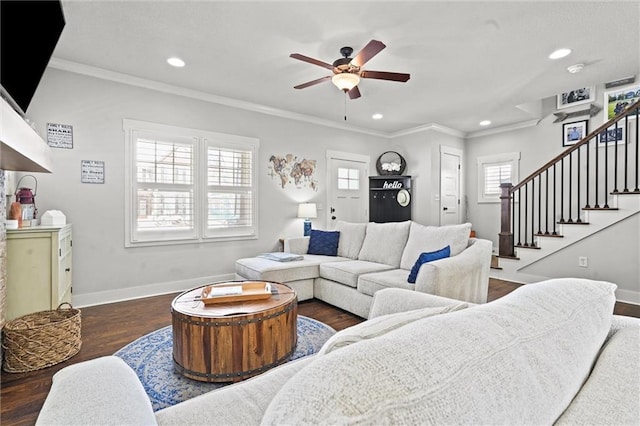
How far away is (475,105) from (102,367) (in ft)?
17.9

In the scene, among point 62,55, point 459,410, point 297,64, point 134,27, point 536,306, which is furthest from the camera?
point 297,64

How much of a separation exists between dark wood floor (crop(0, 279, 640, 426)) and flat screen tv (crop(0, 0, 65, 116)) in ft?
5.77

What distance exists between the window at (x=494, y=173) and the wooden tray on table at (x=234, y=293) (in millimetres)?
5506

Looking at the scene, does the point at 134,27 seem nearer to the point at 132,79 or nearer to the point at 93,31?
the point at 93,31

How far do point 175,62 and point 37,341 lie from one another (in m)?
2.83

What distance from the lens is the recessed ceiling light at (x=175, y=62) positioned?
3.36 m

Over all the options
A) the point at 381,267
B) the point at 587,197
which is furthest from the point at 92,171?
the point at 587,197

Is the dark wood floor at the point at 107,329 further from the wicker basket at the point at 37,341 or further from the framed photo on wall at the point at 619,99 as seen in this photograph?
the framed photo on wall at the point at 619,99

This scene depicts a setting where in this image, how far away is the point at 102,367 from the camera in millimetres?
827

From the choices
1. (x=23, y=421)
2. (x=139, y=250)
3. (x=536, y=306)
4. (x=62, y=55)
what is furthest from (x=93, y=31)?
(x=536, y=306)

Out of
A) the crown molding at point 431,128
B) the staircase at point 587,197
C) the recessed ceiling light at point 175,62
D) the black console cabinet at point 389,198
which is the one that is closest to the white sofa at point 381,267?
the staircase at point 587,197

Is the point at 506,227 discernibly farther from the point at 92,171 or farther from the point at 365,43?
the point at 92,171

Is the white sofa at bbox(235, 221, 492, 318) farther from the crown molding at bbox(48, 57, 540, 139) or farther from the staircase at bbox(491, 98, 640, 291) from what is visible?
the crown molding at bbox(48, 57, 540, 139)

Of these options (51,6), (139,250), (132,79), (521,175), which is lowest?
(139,250)
